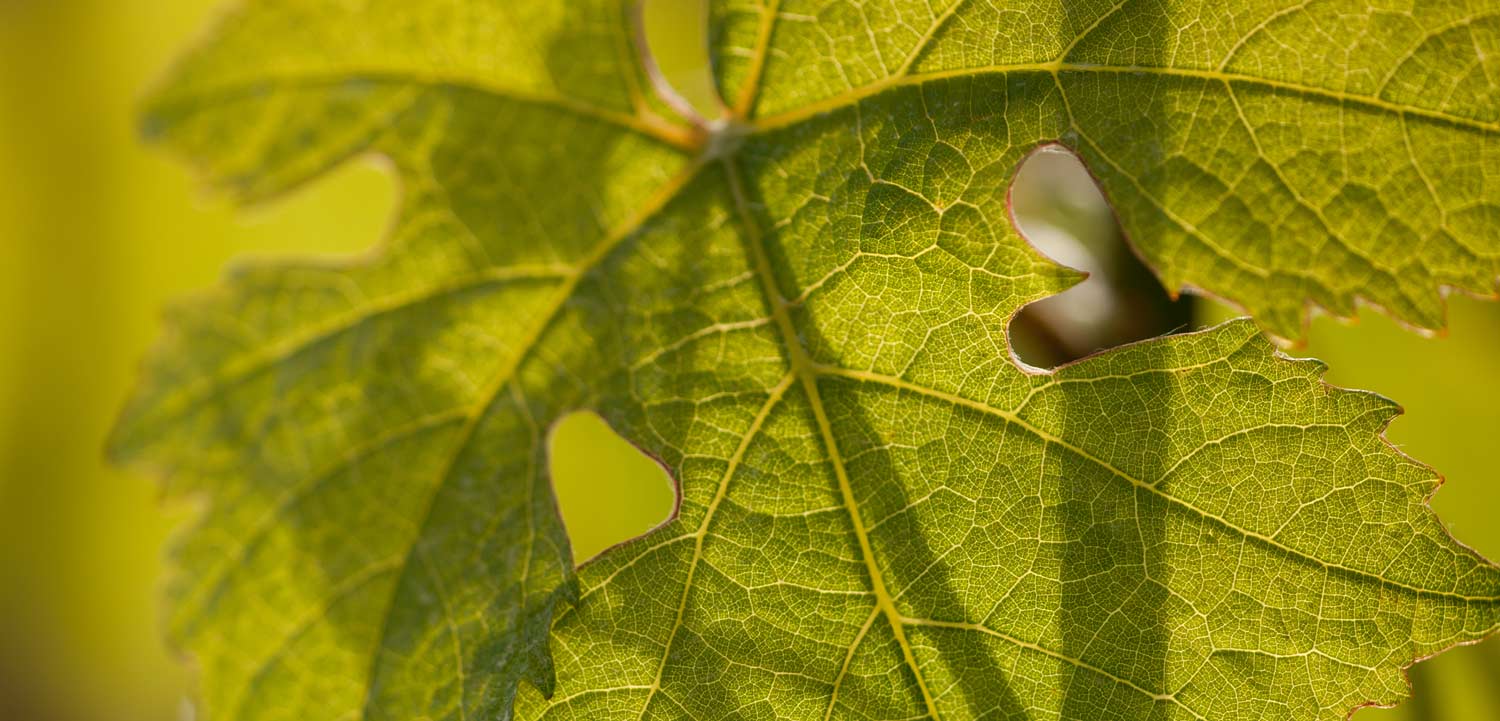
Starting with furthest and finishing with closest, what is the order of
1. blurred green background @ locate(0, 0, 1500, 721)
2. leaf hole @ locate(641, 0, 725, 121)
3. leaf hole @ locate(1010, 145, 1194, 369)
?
1. leaf hole @ locate(641, 0, 725, 121)
2. blurred green background @ locate(0, 0, 1500, 721)
3. leaf hole @ locate(1010, 145, 1194, 369)

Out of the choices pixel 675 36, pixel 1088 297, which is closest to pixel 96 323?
pixel 675 36

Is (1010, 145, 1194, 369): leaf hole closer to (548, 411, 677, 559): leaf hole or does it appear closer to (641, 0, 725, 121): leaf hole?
(548, 411, 677, 559): leaf hole

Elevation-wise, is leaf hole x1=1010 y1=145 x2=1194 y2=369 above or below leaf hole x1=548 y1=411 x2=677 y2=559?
above

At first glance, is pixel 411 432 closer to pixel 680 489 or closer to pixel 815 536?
pixel 680 489

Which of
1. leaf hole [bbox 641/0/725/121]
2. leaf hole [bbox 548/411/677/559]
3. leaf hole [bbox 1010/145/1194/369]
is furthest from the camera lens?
leaf hole [bbox 641/0/725/121]

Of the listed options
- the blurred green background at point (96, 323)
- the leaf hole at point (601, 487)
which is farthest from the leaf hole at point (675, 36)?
the leaf hole at point (601, 487)

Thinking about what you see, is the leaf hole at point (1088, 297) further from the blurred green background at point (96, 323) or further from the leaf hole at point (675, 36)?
the leaf hole at point (675, 36)

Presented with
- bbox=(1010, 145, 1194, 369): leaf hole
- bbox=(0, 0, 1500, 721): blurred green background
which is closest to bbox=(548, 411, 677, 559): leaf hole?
bbox=(0, 0, 1500, 721): blurred green background
